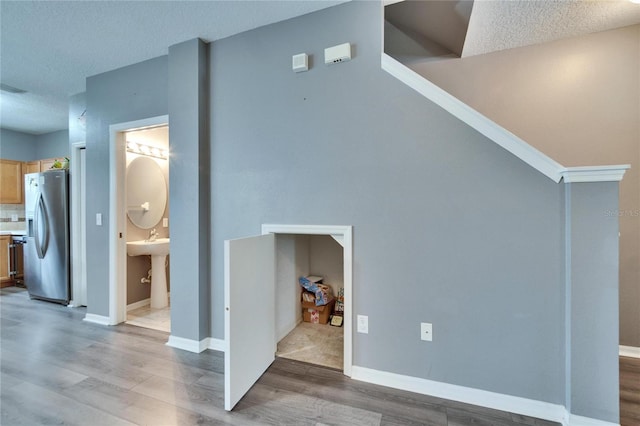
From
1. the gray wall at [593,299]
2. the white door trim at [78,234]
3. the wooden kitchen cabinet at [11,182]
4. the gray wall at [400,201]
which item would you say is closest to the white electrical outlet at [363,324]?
the gray wall at [400,201]

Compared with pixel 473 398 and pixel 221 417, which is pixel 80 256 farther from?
pixel 473 398

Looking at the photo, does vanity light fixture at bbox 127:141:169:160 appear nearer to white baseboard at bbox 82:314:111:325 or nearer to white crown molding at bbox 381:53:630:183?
white baseboard at bbox 82:314:111:325

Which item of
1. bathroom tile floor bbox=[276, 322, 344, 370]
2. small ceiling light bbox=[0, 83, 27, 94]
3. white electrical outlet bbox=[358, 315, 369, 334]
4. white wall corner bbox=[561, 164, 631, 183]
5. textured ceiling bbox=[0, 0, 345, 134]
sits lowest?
bathroom tile floor bbox=[276, 322, 344, 370]

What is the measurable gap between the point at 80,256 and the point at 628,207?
593 cm

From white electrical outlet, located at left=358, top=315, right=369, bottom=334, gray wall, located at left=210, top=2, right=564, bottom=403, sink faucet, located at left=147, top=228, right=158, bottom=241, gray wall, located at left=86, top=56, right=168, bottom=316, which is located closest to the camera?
gray wall, located at left=210, top=2, right=564, bottom=403

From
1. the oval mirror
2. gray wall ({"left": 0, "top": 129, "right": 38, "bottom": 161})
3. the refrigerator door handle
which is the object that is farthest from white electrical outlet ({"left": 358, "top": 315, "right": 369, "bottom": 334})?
gray wall ({"left": 0, "top": 129, "right": 38, "bottom": 161})

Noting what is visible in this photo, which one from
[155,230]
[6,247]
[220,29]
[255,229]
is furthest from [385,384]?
[6,247]

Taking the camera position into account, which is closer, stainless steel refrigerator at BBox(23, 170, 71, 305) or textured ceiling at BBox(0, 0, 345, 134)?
textured ceiling at BBox(0, 0, 345, 134)

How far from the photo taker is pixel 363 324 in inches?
78.5

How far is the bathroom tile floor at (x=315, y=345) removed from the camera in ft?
7.40

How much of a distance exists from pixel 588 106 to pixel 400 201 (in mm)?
1975

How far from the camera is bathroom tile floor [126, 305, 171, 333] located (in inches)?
117

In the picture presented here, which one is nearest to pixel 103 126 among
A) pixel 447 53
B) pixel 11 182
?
pixel 11 182

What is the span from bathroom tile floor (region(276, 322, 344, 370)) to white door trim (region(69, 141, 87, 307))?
296 centimetres
